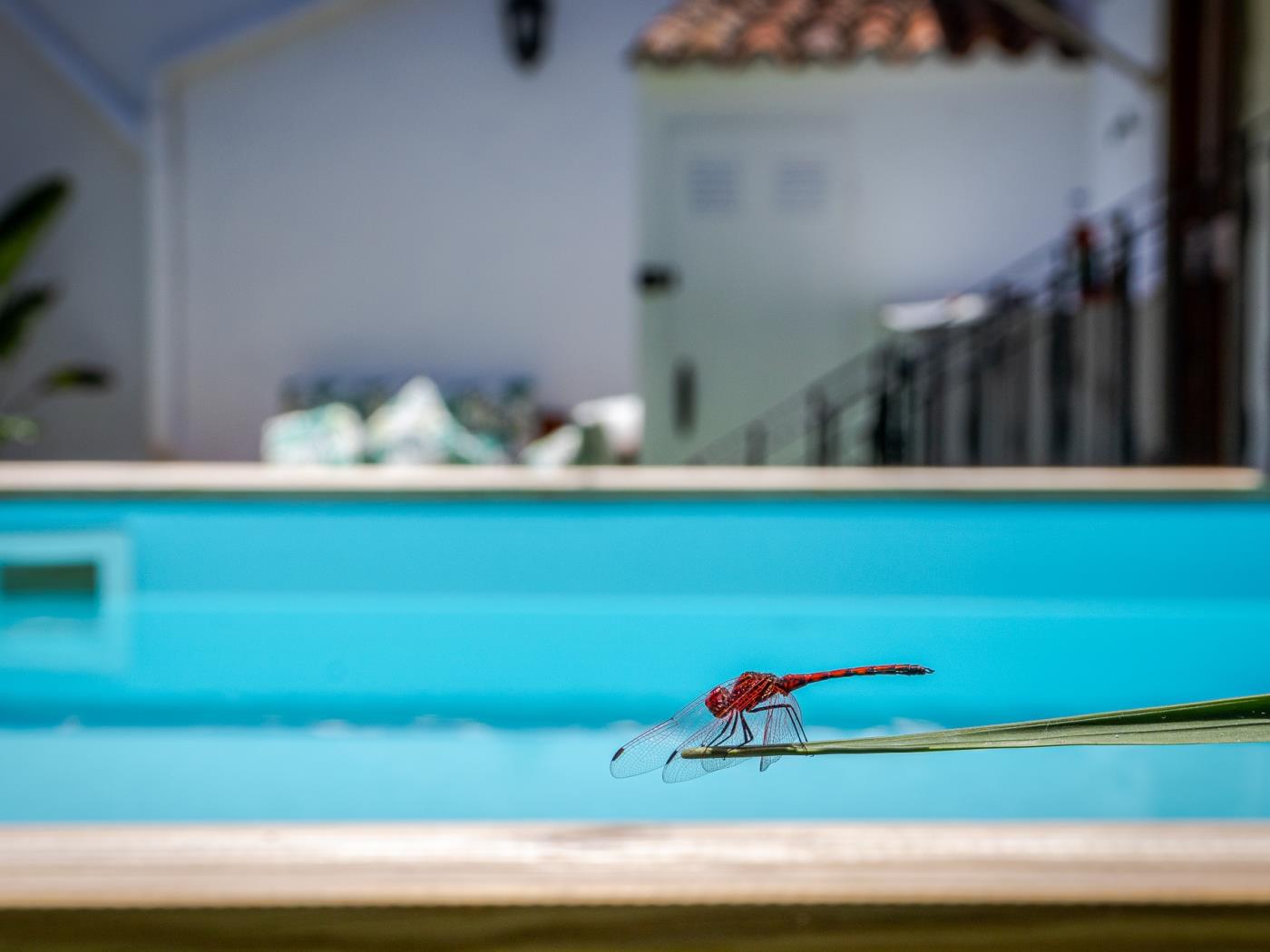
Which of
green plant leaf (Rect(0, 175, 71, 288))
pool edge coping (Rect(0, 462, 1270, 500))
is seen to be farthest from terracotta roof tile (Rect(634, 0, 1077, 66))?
pool edge coping (Rect(0, 462, 1270, 500))

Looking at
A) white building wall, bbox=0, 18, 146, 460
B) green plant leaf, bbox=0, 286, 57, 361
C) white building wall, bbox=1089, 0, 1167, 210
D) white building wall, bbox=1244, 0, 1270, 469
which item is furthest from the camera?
white building wall, bbox=0, 18, 146, 460

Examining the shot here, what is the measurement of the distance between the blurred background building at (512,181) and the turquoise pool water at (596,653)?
609 centimetres

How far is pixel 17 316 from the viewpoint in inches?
308

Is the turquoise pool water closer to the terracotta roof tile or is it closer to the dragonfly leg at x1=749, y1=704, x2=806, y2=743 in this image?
the dragonfly leg at x1=749, y1=704, x2=806, y2=743

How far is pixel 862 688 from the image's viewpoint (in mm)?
492

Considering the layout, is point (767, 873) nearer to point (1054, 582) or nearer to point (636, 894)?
point (636, 894)

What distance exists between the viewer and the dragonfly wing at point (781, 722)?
0.44 m

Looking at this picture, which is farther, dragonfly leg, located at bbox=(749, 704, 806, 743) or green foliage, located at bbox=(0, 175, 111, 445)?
green foliage, located at bbox=(0, 175, 111, 445)

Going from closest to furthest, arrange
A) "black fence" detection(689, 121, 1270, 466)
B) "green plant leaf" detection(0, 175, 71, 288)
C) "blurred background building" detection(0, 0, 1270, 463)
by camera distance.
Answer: "black fence" detection(689, 121, 1270, 466) → "green plant leaf" detection(0, 175, 71, 288) → "blurred background building" detection(0, 0, 1270, 463)

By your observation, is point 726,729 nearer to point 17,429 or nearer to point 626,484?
point 626,484

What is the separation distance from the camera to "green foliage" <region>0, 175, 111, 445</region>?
7707 mm

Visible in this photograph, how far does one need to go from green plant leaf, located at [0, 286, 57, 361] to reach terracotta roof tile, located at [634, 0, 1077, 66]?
3645 millimetres

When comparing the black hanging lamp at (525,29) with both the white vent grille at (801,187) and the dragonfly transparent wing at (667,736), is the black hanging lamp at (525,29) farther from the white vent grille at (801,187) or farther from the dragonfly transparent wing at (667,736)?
the dragonfly transparent wing at (667,736)

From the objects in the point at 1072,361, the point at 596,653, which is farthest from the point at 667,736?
the point at 1072,361
